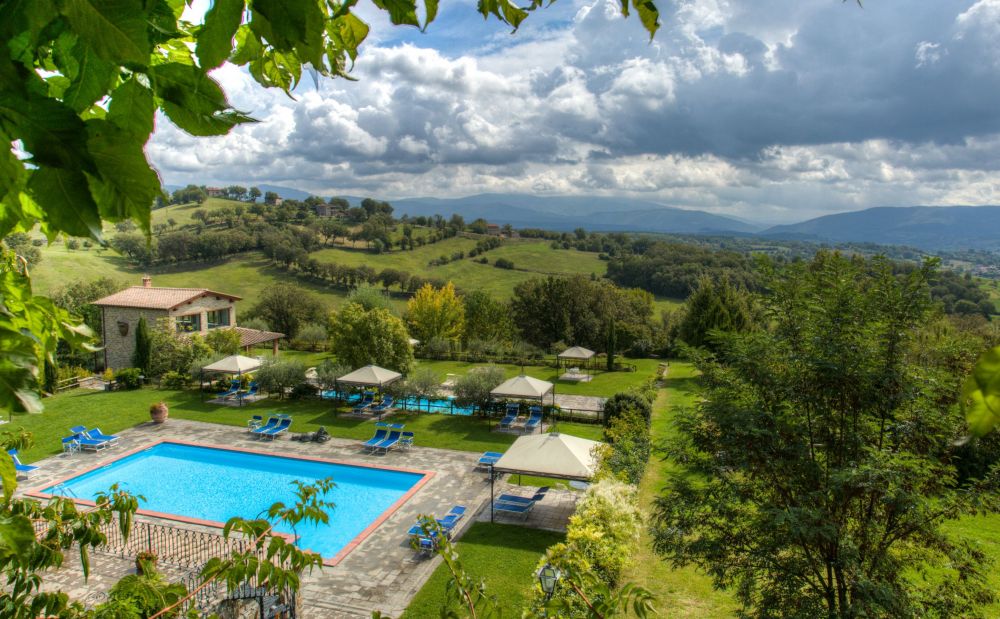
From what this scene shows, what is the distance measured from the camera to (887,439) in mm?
6367

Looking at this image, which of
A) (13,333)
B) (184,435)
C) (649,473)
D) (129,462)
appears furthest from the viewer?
(184,435)

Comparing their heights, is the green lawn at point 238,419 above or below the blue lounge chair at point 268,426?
below

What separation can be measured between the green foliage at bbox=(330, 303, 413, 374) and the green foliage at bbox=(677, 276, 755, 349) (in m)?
16.0

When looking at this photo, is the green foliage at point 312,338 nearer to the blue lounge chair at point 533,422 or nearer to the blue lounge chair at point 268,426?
the blue lounge chair at point 268,426

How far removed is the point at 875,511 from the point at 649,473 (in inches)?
315

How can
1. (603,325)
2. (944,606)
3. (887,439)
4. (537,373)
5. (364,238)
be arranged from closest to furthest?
(944,606), (887,439), (537,373), (603,325), (364,238)

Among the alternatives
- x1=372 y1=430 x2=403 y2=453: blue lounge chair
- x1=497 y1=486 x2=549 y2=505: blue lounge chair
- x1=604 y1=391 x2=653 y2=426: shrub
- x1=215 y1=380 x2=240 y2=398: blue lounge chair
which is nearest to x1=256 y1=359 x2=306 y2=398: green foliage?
x1=215 y1=380 x2=240 y2=398: blue lounge chair

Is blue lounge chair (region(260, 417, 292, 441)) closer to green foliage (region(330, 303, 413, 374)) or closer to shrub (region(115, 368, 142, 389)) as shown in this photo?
green foliage (region(330, 303, 413, 374))

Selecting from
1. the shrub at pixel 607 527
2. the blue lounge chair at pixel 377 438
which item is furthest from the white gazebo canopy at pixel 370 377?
the shrub at pixel 607 527

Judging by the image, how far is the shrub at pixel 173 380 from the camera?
22688 mm

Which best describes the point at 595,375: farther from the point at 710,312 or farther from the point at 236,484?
the point at 236,484

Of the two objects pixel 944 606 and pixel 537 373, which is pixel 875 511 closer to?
pixel 944 606

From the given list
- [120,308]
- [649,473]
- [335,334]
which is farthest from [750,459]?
[120,308]

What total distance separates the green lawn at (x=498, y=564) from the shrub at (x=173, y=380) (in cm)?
1667
